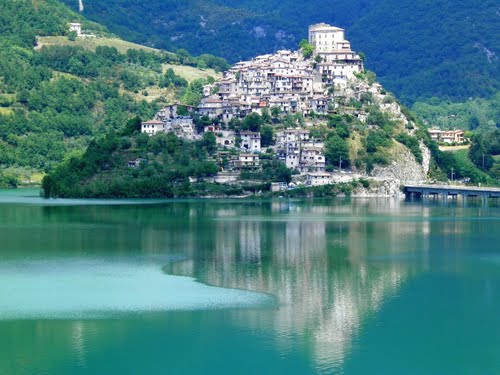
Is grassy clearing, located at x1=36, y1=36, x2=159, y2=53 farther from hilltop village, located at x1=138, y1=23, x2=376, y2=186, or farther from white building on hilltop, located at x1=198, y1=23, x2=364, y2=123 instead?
white building on hilltop, located at x1=198, y1=23, x2=364, y2=123

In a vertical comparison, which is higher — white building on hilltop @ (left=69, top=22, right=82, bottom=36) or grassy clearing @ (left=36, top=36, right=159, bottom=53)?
white building on hilltop @ (left=69, top=22, right=82, bottom=36)

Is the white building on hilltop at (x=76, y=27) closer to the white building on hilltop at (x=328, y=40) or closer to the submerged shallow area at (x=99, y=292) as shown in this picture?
the white building on hilltop at (x=328, y=40)

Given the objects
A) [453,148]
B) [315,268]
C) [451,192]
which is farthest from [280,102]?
[315,268]

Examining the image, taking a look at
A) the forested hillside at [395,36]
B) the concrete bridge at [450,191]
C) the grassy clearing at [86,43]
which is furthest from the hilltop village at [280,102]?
the forested hillside at [395,36]

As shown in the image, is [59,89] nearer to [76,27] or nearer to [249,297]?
[76,27]

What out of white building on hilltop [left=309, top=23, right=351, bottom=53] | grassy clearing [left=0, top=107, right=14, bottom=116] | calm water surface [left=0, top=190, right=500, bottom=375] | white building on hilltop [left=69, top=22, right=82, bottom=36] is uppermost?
white building on hilltop [left=69, top=22, right=82, bottom=36]

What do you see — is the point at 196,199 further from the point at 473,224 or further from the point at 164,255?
the point at 164,255

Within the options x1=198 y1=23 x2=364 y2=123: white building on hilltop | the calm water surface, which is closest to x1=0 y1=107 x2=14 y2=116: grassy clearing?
x1=198 y1=23 x2=364 y2=123: white building on hilltop
